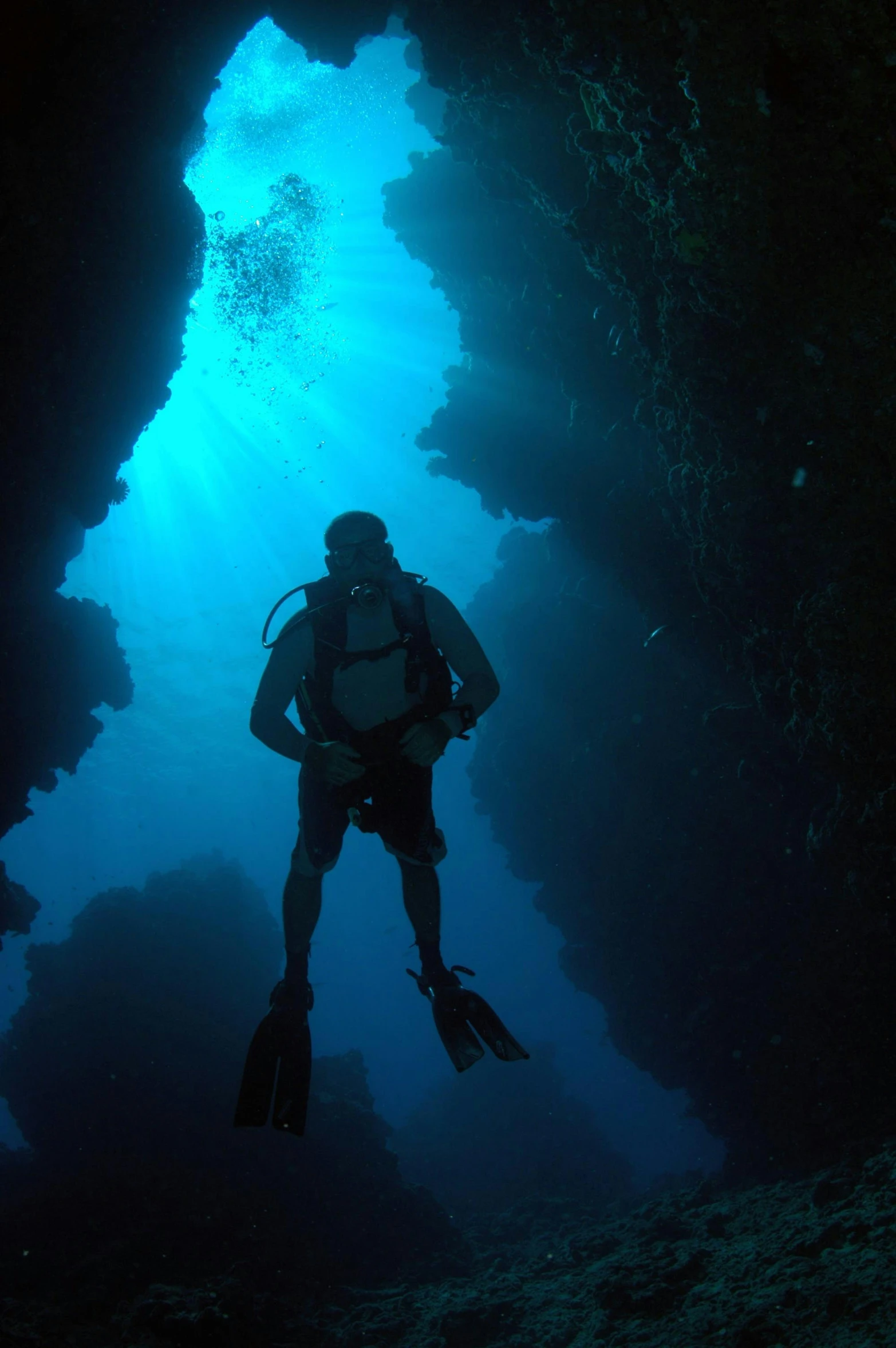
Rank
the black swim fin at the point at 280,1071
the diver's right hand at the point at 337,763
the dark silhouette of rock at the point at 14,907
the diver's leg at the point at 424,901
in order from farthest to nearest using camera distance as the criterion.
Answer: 1. the dark silhouette of rock at the point at 14,907
2. the diver's leg at the point at 424,901
3. the black swim fin at the point at 280,1071
4. the diver's right hand at the point at 337,763

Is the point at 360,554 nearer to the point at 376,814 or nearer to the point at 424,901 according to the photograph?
the point at 376,814

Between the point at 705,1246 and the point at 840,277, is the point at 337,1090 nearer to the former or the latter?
the point at 705,1246

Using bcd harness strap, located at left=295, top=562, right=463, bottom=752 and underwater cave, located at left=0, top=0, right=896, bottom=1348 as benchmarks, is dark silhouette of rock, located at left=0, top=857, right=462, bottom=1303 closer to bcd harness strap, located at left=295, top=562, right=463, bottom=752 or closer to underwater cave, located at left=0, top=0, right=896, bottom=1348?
underwater cave, located at left=0, top=0, right=896, bottom=1348

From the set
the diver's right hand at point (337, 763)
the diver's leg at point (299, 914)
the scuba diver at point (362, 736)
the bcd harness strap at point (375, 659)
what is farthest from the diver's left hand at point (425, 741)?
the diver's leg at point (299, 914)

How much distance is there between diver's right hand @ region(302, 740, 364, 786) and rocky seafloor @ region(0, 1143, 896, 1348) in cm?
435

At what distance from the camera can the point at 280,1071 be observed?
4.11 metres

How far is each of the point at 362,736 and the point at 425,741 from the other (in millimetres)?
456

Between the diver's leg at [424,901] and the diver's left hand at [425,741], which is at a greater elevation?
the diver's left hand at [425,741]

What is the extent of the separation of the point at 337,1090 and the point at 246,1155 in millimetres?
5149

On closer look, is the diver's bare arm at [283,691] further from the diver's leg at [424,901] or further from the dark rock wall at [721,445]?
the dark rock wall at [721,445]

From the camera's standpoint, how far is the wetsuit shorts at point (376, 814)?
160 inches

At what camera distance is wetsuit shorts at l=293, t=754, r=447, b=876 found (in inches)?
160

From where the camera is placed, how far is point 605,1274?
7.17 metres

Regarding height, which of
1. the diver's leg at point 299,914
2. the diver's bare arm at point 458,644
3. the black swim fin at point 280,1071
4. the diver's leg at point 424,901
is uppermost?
the diver's bare arm at point 458,644
